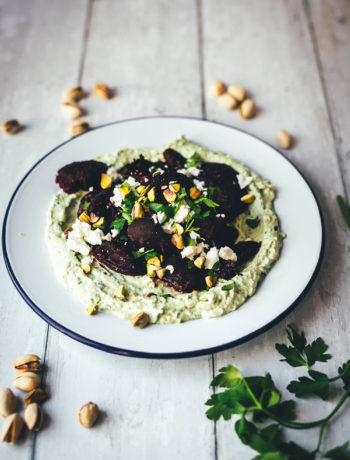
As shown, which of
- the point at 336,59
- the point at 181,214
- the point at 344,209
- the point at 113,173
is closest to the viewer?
the point at 181,214

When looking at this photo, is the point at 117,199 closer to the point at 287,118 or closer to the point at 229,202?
the point at 229,202

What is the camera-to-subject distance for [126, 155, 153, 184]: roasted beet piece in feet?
8.90

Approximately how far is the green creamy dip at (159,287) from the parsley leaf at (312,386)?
45cm

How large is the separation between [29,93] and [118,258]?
6.15 feet

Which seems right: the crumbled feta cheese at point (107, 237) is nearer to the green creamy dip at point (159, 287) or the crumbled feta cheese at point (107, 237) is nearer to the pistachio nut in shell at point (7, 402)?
the green creamy dip at point (159, 287)

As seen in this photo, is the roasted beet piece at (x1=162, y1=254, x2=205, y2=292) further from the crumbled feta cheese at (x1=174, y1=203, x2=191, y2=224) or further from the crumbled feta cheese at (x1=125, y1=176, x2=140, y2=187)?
the crumbled feta cheese at (x1=125, y1=176, x2=140, y2=187)

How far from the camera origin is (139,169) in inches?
109

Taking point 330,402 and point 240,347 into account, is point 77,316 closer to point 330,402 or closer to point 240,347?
point 240,347

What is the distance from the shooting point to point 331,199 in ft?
9.78

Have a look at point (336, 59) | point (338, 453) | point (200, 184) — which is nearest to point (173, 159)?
point (200, 184)

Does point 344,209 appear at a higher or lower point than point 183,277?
higher

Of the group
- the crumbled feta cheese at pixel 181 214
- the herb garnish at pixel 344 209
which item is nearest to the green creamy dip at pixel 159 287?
the crumbled feta cheese at pixel 181 214

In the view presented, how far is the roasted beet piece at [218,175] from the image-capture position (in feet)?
8.70

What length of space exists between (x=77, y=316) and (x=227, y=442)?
2.94 ft
